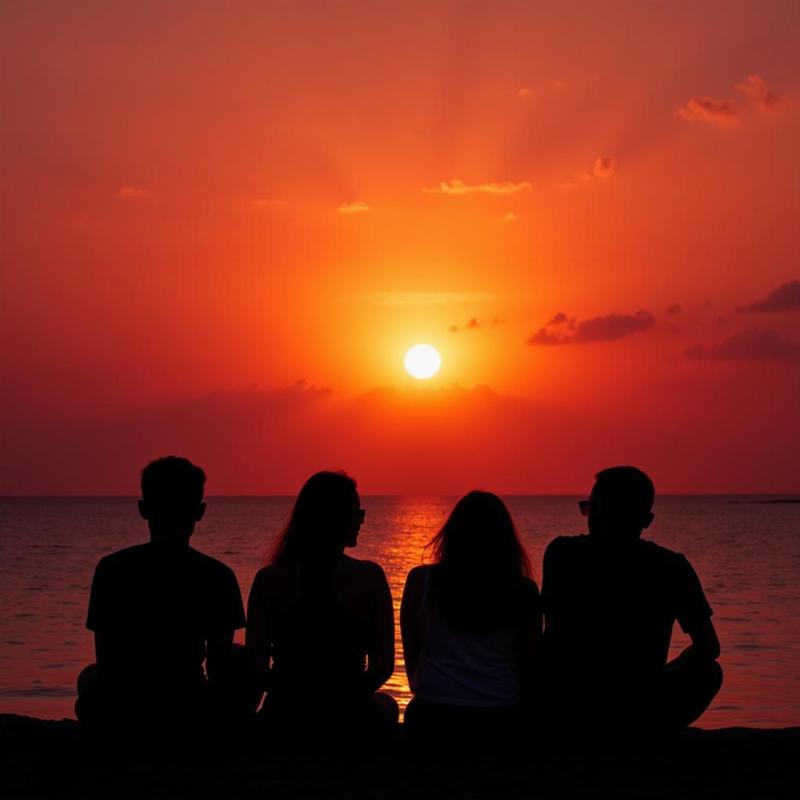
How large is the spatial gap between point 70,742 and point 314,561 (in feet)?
6.71

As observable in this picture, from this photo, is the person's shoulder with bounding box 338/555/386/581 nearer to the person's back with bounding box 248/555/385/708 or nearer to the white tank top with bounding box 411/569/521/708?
the person's back with bounding box 248/555/385/708

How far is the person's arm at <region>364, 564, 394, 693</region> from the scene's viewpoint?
639 cm

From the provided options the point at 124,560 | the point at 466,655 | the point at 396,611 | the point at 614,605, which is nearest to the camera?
the point at 124,560

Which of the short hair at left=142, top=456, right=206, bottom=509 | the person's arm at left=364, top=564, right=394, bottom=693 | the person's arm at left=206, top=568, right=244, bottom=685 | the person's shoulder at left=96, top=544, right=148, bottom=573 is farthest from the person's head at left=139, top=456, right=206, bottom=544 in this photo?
the person's arm at left=364, top=564, right=394, bottom=693

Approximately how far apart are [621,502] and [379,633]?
1445 millimetres

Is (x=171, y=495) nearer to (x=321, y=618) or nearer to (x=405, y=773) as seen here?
(x=321, y=618)

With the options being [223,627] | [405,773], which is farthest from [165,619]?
[405,773]

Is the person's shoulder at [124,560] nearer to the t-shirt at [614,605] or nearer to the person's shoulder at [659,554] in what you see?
the t-shirt at [614,605]

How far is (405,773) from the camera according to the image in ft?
20.6

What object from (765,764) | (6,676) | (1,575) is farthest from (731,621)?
(1,575)

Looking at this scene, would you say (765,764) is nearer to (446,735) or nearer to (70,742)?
A: (446,735)

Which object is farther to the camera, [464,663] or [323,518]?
[464,663]

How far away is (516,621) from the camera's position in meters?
6.55

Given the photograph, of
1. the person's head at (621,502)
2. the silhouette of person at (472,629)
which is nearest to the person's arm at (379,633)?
the silhouette of person at (472,629)
